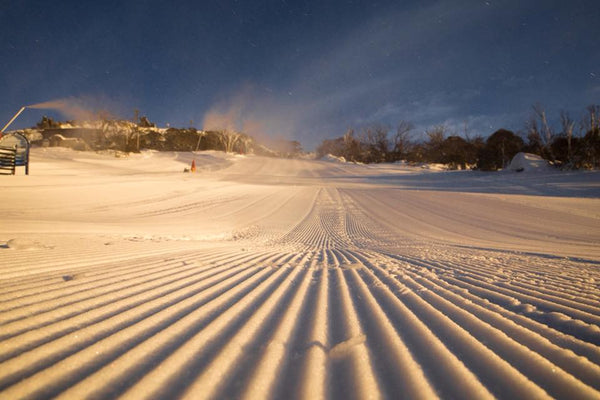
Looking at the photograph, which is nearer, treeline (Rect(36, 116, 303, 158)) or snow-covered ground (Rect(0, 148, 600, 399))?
snow-covered ground (Rect(0, 148, 600, 399))

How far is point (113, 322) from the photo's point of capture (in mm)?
1295

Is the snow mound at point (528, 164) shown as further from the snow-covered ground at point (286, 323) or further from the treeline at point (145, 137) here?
the treeline at point (145, 137)

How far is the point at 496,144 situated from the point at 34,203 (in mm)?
38776

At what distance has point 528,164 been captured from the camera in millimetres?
21766

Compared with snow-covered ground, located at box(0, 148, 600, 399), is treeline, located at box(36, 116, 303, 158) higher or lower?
higher

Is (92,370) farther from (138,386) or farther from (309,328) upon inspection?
(309,328)

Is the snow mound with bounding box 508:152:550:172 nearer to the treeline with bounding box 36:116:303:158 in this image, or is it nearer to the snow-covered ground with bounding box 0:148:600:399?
the snow-covered ground with bounding box 0:148:600:399

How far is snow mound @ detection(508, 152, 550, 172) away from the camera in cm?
2123

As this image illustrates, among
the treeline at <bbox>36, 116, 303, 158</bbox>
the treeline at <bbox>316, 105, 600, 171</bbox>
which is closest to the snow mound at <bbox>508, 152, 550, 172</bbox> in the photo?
the treeline at <bbox>316, 105, 600, 171</bbox>

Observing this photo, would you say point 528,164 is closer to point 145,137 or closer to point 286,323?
point 286,323

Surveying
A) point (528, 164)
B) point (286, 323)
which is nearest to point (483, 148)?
point (528, 164)

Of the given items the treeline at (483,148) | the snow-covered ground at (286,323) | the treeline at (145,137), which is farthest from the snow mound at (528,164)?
the treeline at (145,137)

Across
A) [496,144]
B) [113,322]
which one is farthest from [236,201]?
[496,144]

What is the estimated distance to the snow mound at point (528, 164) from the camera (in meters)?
21.2
